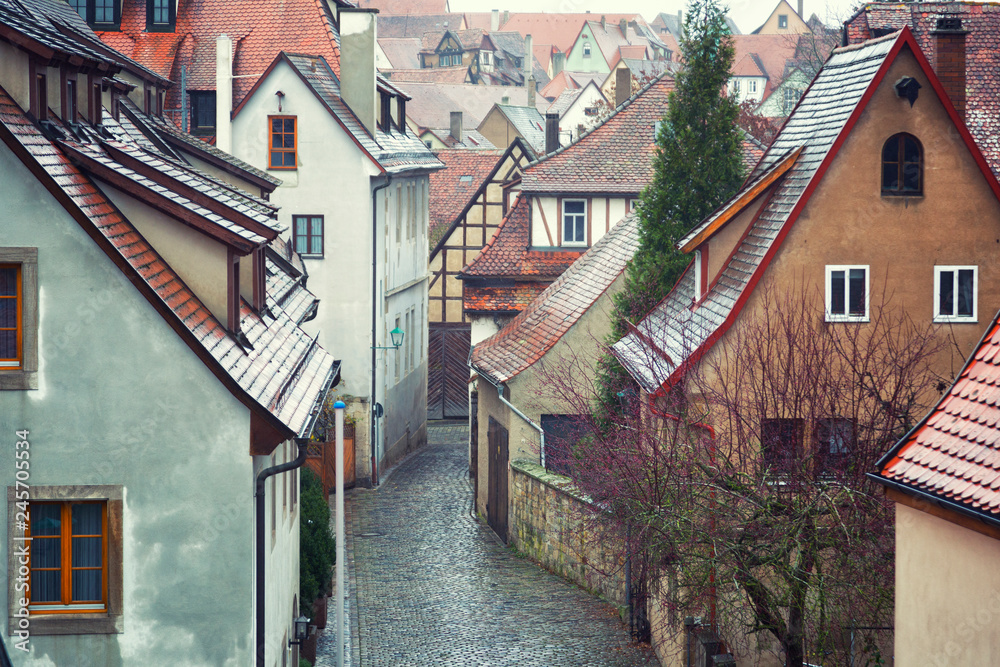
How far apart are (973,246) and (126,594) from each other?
12442mm

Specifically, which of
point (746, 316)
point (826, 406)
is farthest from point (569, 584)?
point (826, 406)

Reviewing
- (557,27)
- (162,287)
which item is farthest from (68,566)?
(557,27)

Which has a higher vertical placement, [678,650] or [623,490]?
[623,490]

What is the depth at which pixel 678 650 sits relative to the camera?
17906mm

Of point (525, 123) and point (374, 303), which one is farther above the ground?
point (525, 123)

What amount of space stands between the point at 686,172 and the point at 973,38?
6541 mm

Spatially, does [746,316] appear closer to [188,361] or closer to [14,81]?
[188,361]

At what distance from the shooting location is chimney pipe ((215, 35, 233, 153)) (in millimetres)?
30594

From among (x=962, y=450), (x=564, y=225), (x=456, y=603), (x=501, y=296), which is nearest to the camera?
(x=962, y=450)

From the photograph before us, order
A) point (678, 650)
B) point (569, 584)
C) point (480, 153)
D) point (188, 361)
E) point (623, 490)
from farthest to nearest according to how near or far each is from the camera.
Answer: point (480, 153)
point (569, 584)
point (678, 650)
point (623, 490)
point (188, 361)

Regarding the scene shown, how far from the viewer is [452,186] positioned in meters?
54.8

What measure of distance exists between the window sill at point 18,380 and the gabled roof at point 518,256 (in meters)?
24.4

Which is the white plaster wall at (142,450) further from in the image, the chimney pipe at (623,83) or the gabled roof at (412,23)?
the gabled roof at (412,23)

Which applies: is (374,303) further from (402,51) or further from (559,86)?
(402,51)
